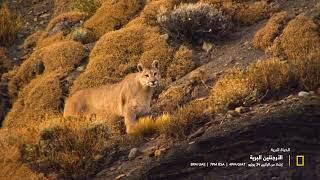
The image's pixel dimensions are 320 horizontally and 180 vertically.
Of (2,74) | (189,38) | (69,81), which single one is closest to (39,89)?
(69,81)

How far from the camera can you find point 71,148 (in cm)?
1169

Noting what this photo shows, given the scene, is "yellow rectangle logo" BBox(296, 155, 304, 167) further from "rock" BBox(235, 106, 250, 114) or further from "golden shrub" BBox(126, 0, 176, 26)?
"golden shrub" BBox(126, 0, 176, 26)

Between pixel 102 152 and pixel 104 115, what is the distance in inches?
106

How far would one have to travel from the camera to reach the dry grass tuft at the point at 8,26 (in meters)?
21.0

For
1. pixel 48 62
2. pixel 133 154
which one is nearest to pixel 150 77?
pixel 133 154

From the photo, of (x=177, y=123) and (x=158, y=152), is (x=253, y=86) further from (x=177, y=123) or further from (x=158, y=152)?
(x=158, y=152)

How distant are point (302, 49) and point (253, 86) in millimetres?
2180

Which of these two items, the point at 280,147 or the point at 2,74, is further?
the point at 2,74

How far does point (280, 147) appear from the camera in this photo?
1008 cm

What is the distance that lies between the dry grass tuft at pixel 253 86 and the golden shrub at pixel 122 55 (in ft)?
10.7

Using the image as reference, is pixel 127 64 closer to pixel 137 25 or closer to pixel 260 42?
pixel 137 25

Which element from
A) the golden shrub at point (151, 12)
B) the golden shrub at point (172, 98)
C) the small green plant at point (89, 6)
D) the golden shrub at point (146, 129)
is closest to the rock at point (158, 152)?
the golden shrub at point (146, 129)

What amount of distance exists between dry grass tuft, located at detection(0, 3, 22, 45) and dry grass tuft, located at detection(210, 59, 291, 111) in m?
9.86

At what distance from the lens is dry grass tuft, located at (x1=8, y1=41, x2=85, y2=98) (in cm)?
1780
